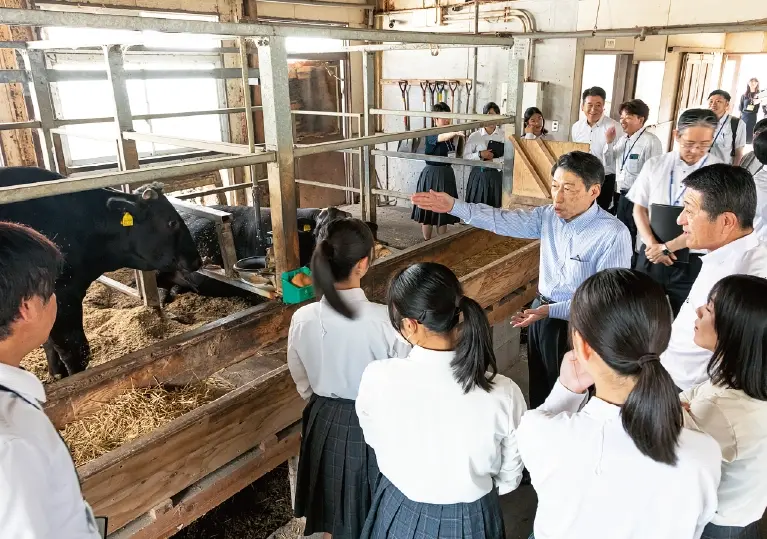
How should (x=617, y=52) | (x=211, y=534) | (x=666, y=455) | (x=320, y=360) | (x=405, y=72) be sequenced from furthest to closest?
(x=405, y=72), (x=617, y=52), (x=211, y=534), (x=320, y=360), (x=666, y=455)

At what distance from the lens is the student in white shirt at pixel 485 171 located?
6320 millimetres

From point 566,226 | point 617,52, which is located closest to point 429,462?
point 566,226

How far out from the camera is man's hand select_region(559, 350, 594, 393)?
1353 millimetres

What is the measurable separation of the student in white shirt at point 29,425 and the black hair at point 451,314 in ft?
2.48

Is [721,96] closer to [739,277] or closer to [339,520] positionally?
[739,277]

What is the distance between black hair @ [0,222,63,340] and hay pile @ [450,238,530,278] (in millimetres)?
3053

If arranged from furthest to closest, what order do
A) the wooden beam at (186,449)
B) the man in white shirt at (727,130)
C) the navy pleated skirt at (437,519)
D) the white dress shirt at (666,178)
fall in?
1. the man in white shirt at (727,130)
2. the white dress shirt at (666,178)
3. the wooden beam at (186,449)
4. the navy pleated skirt at (437,519)

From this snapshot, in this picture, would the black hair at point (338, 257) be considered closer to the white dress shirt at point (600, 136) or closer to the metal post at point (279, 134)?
the metal post at point (279, 134)

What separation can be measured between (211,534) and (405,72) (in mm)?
8052

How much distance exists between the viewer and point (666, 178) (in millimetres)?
3268

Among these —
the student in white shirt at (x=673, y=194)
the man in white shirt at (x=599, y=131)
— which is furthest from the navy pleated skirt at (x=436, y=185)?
the student in white shirt at (x=673, y=194)

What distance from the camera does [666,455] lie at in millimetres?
1052

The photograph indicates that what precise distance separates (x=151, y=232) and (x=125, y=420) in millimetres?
1731

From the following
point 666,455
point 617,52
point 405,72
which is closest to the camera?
point 666,455
